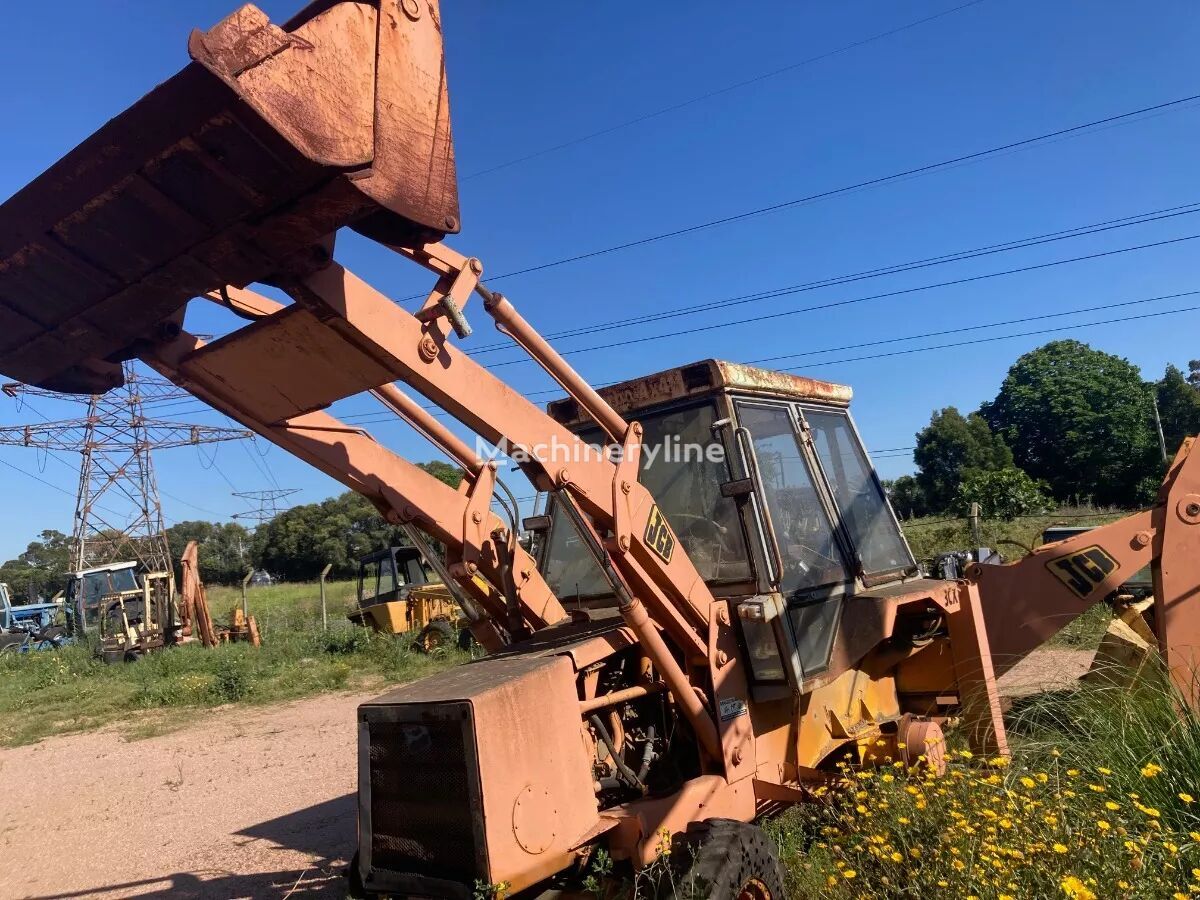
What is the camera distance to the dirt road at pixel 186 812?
549cm

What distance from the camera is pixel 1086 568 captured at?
4.77 metres

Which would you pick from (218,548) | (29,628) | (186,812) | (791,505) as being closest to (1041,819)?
(791,505)

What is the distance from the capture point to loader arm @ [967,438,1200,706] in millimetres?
4523

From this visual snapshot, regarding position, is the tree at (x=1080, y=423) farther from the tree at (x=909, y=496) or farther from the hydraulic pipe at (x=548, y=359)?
the hydraulic pipe at (x=548, y=359)

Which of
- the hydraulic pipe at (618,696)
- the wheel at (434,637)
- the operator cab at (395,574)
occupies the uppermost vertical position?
the operator cab at (395,574)

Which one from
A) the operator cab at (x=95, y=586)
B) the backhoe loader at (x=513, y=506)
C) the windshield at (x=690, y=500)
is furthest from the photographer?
the operator cab at (x=95, y=586)

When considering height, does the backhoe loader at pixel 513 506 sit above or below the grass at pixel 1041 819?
above

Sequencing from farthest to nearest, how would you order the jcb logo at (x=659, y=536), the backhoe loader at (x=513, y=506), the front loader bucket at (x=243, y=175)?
1. the jcb logo at (x=659, y=536)
2. the backhoe loader at (x=513, y=506)
3. the front loader bucket at (x=243, y=175)

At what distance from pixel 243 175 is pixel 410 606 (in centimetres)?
1653

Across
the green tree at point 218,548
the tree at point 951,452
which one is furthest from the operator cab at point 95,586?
the tree at point 951,452

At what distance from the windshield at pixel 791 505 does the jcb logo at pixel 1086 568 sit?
4.74 ft

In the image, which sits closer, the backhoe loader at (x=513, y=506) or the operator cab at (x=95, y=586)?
the backhoe loader at (x=513, y=506)

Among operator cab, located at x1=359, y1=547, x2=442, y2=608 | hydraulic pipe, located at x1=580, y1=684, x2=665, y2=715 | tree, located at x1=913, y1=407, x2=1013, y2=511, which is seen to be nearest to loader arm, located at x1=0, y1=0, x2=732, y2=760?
hydraulic pipe, located at x1=580, y1=684, x2=665, y2=715

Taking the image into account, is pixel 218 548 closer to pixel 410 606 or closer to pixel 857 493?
pixel 410 606
